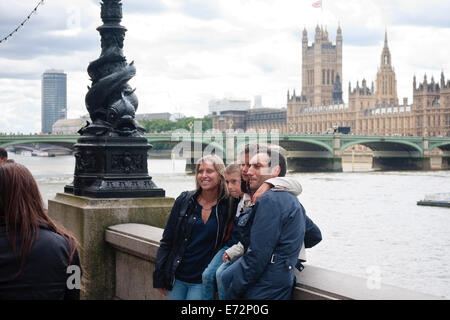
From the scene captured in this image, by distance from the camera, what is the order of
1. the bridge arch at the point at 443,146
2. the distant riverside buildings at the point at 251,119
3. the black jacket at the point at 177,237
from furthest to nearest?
the distant riverside buildings at the point at 251,119 → the bridge arch at the point at 443,146 → the black jacket at the point at 177,237

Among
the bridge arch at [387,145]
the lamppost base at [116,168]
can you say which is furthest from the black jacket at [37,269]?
the bridge arch at [387,145]

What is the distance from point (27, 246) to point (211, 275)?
45.0 inches

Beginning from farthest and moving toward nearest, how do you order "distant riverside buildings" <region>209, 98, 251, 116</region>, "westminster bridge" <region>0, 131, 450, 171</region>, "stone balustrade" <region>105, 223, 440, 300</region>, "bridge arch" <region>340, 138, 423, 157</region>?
"distant riverside buildings" <region>209, 98, 251, 116</region>, "bridge arch" <region>340, 138, 423, 157</region>, "westminster bridge" <region>0, 131, 450, 171</region>, "stone balustrade" <region>105, 223, 440, 300</region>

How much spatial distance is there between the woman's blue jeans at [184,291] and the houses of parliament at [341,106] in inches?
1923

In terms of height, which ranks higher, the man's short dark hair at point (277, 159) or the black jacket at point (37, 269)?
the man's short dark hair at point (277, 159)

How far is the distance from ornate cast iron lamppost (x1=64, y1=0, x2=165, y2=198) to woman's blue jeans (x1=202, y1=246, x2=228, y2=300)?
57.8 inches

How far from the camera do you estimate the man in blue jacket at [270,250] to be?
2.30 meters

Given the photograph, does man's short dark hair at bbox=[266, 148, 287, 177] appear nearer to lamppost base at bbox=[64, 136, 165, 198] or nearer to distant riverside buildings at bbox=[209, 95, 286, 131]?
lamppost base at bbox=[64, 136, 165, 198]

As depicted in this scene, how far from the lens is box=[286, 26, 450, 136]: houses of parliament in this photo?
2852 inches

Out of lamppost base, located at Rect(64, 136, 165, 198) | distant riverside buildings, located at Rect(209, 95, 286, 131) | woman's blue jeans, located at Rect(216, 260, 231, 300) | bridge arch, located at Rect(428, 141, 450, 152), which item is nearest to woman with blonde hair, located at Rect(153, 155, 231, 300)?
woman's blue jeans, located at Rect(216, 260, 231, 300)

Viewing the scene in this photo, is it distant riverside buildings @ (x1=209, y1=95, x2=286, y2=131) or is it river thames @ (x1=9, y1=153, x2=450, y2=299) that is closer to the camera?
river thames @ (x1=9, y1=153, x2=450, y2=299)

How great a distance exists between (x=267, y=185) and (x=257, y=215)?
0.22m

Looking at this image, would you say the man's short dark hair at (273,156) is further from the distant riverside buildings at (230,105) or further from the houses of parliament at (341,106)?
the distant riverside buildings at (230,105)
